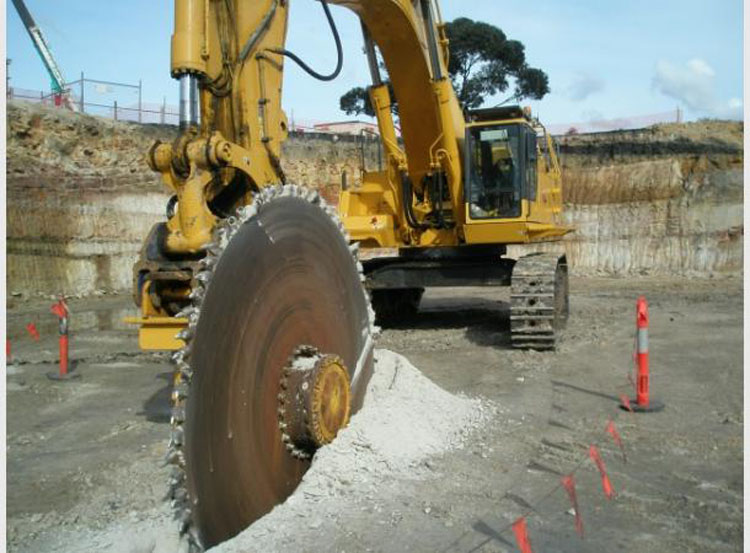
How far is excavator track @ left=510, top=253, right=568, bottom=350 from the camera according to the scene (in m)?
8.84

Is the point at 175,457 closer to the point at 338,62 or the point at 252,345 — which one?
the point at 252,345

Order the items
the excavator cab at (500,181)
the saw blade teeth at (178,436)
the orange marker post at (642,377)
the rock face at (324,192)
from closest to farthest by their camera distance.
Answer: the saw blade teeth at (178,436)
the orange marker post at (642,377)
the excavator cab at (500,181)
the rock face at (324,192)

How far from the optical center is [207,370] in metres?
3.14

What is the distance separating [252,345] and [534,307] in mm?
6004

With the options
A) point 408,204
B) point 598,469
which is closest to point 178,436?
point 598,469

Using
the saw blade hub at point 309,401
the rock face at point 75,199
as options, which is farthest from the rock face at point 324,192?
the saw blade hub at point 309,401

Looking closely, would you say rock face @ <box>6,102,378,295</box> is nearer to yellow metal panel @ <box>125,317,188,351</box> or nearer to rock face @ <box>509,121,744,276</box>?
rock face @ <box>509,121,744,276</box>

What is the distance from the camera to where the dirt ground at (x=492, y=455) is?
3621 mm

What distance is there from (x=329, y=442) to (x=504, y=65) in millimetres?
37730

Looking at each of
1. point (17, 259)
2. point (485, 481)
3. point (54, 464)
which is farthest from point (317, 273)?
point (17, 259)

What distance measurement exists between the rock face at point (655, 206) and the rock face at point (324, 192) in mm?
39

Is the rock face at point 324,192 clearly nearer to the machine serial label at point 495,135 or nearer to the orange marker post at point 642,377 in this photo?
the machine serial label at point 495,135

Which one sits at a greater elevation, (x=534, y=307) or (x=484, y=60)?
(x=484, y=60)

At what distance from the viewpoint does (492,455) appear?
4828 mm
